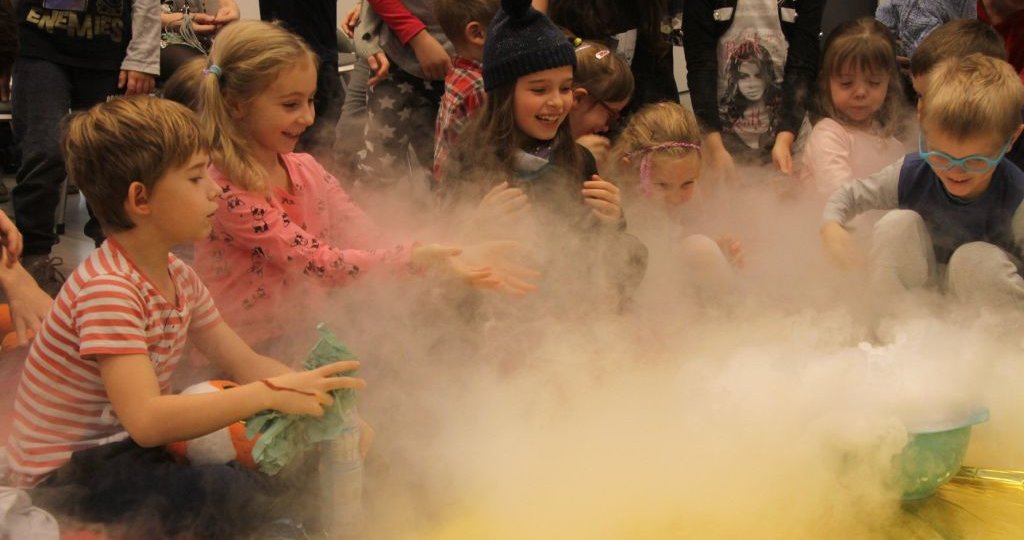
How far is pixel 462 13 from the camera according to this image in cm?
227

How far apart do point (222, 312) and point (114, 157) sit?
0.50 m

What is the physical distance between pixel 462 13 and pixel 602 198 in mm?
632

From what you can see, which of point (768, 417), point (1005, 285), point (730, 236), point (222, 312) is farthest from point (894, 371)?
point (222, 312)

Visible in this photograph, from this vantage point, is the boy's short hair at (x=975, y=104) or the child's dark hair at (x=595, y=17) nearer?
the boy's short hair at (x=975, y=104)

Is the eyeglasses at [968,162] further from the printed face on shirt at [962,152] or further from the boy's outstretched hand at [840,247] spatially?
the boy's outstretched hand at [840,247]

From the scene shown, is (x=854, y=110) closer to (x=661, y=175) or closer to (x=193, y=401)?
(x=661, y=175)

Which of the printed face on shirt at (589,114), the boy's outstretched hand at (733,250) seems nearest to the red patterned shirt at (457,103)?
the printed face on shirt at (589,114)

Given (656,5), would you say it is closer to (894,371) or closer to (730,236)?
(730,236)

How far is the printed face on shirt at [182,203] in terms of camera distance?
53.6 inches

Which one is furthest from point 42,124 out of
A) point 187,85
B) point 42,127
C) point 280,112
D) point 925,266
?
point 925,266

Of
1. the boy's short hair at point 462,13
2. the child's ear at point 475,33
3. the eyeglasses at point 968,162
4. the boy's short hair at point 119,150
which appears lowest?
the eyeglasses at point 968,162

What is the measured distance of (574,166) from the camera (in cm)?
208

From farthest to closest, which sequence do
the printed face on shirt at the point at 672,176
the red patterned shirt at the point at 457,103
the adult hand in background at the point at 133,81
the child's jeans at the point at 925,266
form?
the adult hand in background at the point at 133,81 → the printed face on shirt at the point at 672,176 → the red patterned shirt at the point at 457,103 → the child's jeans at the point at 925,266

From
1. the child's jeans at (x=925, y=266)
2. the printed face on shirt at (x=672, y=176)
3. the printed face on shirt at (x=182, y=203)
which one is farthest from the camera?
the printed face on shirt at (x=672, y=176)
